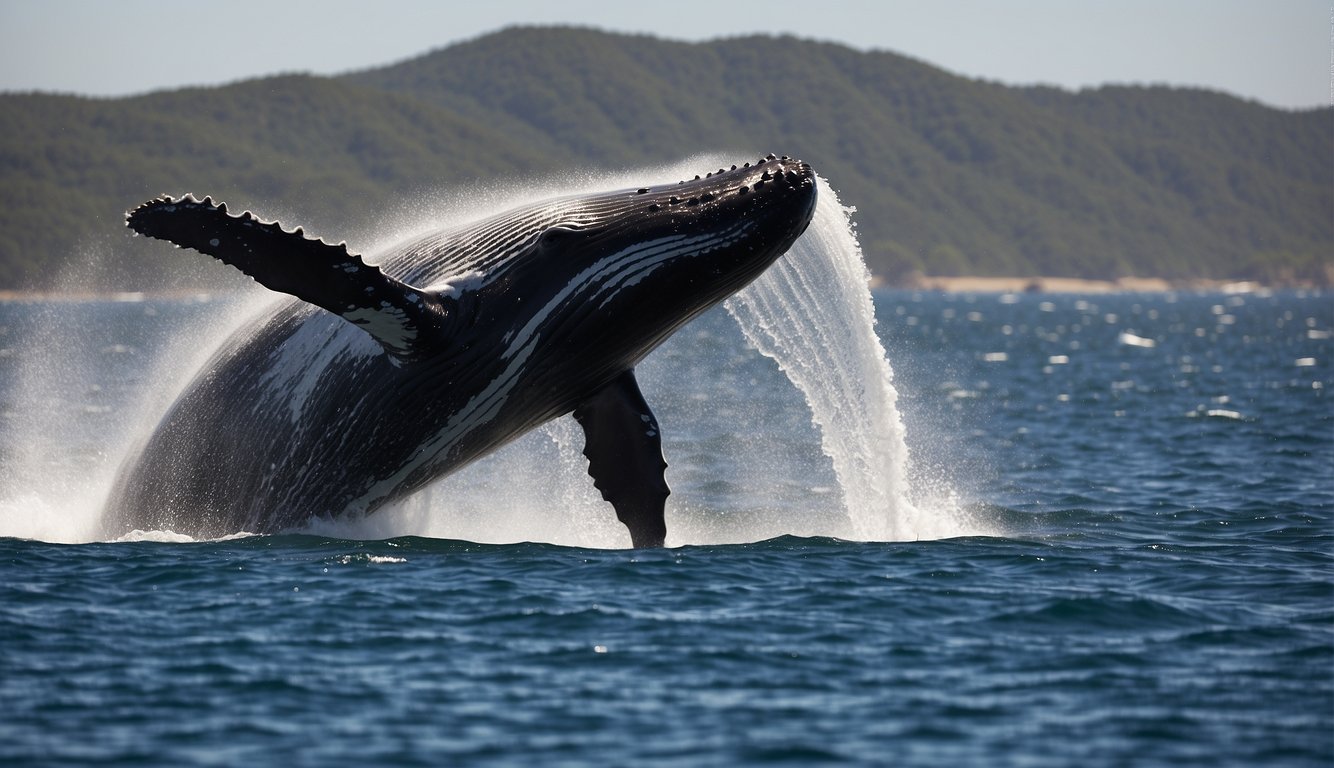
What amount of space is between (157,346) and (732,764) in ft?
230

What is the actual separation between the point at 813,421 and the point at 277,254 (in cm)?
682

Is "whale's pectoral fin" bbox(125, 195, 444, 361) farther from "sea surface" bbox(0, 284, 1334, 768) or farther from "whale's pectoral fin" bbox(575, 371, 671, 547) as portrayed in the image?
"whale's pectoral fin" bbox(575, 371, 671, 547)

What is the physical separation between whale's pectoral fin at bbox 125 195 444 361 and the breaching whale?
1.29 ft

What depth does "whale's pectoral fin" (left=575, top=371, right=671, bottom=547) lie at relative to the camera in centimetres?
1348

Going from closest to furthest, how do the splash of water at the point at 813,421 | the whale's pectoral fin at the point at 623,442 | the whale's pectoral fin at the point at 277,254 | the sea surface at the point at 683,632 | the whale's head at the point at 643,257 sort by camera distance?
1. the sea surface at the point at 683,632
2. the whale's pectoral fin at the point at 277,254
3. the whale's head at the point at 643,257
4. the whale's pectoral fin at the point at 623,442
5. the splash of water at the point at 813,421

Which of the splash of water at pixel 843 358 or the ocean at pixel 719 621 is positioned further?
the splash of water at pixel 843 358

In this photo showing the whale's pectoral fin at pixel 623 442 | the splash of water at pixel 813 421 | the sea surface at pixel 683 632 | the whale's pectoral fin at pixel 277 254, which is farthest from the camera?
the splash of water at pixel 813 421

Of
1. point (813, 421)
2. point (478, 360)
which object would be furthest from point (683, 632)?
point (813, 421)

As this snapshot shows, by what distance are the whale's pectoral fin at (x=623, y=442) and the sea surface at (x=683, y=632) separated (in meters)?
0.62

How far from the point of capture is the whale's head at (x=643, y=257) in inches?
502

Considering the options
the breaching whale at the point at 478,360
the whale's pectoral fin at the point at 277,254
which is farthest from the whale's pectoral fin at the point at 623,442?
the whale's pectoral fin at the point at 277,254

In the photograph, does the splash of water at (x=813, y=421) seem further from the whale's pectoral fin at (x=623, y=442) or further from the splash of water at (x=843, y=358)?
the whale's pectoral fin at (x=623, y=442)

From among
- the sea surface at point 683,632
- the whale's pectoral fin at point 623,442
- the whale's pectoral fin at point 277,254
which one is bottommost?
the sea surface at point 683,632

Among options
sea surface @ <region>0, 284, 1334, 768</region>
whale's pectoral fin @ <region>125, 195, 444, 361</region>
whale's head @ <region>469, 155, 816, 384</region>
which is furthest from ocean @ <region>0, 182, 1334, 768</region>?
whale's pectoral fin @ <region>125, 195, 444, 361</region>
